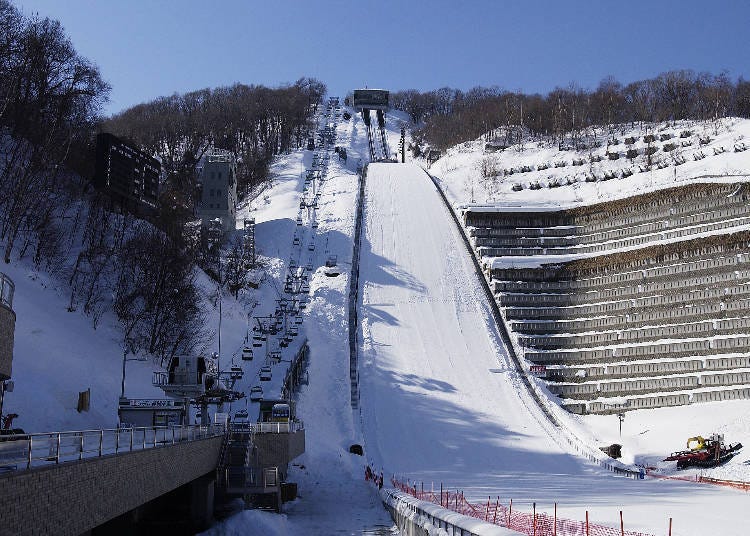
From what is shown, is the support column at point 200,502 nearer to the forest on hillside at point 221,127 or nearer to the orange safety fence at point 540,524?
the orange safety fence at point 540,524

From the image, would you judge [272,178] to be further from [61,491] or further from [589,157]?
[61,491]

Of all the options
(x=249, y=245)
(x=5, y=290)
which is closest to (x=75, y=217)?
(x=249, y=245)

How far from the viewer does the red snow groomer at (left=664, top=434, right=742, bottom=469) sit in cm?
3372

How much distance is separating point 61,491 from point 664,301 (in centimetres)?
4625

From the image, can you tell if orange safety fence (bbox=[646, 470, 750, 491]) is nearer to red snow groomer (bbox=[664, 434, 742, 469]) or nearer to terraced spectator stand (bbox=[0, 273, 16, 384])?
red snow groomer (bbox=[664, 434, 742, 469])

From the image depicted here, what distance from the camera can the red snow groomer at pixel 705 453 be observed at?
Result: 1328 inches

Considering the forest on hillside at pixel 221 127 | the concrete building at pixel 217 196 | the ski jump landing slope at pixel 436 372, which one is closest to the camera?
the ski jump landing slope at pixel 436 372

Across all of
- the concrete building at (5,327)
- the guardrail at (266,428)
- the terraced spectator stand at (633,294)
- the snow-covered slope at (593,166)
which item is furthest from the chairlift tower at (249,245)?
the concrete building at (5,327)

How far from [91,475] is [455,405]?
3413 centimetres

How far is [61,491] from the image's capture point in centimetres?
1329

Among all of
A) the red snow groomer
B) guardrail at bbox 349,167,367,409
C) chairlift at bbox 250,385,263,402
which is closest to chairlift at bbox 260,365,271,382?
chairlift at bbox 250,385,263,402

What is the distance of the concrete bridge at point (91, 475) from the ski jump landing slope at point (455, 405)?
1032 cm

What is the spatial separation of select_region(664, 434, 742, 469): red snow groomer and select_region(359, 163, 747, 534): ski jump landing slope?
132 inches

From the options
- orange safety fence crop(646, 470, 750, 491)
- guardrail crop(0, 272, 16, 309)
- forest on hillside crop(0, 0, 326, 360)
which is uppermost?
forest on hillside crop(0, 0, 326, 360)
